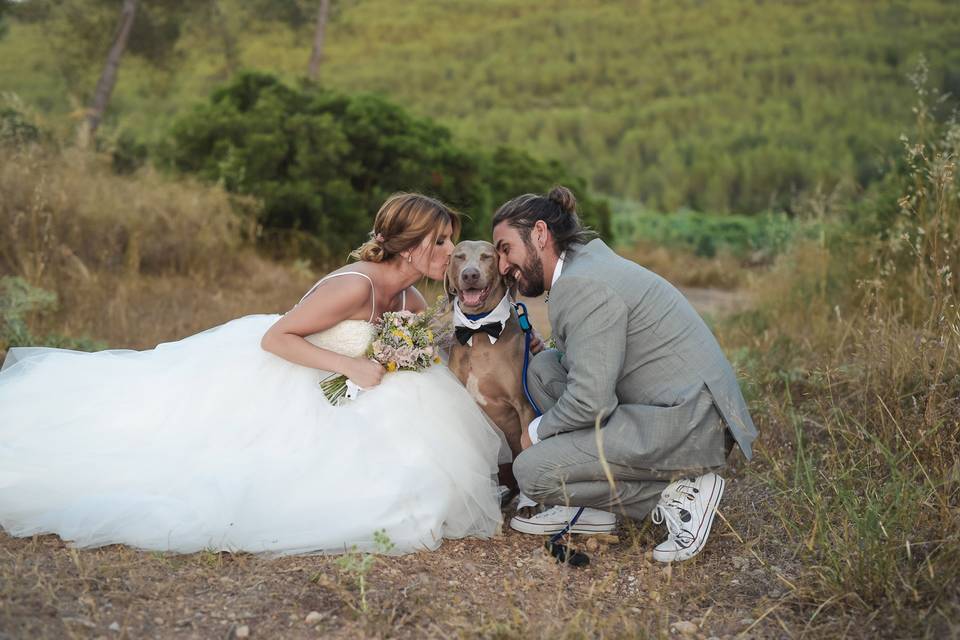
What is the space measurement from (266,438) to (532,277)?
1.46 metres

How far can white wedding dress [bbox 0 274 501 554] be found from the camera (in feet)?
11.2

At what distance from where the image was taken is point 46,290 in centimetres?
721

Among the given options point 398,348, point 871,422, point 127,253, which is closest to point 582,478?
point 398,348

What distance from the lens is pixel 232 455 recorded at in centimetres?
375

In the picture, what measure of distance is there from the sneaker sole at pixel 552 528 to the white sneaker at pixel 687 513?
0.97ft

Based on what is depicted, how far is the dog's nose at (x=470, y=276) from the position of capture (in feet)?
13.1

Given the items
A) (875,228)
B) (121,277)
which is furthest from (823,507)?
(121,277)

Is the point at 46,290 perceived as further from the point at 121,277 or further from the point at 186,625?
the point at 186,625

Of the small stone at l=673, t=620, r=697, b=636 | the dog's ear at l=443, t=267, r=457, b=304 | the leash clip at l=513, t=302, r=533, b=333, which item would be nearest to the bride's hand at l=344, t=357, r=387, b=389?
the dog's ear at l=443, t=267, r=457, b=304

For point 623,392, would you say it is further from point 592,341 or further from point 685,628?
point 685,628

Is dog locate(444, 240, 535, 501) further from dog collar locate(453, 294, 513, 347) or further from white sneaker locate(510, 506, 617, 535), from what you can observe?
white sneaker locate(510, 506, 617, 535)

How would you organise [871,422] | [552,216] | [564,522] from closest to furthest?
[552,216], [564,522], [871,422]

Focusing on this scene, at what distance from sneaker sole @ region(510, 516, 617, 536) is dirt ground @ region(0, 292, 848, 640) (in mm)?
151

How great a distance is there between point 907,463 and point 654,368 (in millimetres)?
1423
